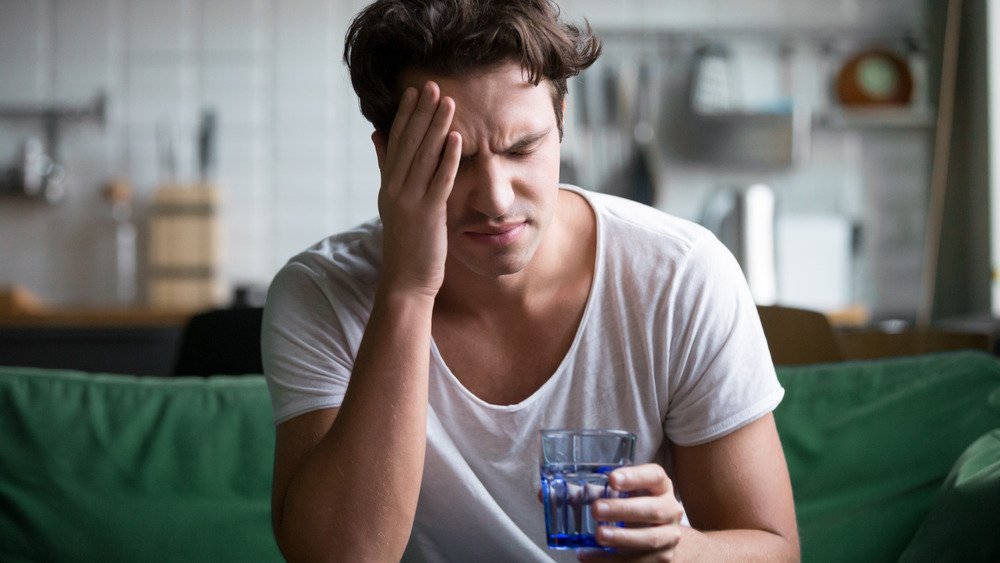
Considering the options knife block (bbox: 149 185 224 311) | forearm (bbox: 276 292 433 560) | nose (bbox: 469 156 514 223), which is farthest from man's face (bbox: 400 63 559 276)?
knife block (bbox: 149 185 224 311)

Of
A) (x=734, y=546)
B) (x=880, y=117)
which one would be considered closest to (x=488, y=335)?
(x=734, y=546)

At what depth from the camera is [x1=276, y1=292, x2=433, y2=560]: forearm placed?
4.50 feet

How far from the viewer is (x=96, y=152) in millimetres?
4531

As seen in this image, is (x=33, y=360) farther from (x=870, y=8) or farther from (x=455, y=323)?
(x=870, y=8)

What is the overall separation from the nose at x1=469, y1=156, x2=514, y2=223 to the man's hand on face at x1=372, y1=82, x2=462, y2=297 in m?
0.03

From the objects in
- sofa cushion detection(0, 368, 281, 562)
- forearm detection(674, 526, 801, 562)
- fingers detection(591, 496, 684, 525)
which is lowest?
sofa cushion detection(0, 368, 281, 562)

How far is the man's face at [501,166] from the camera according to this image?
1357 millimetres

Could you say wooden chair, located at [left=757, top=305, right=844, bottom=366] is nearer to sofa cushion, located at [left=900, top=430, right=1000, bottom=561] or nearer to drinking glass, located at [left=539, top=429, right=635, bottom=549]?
sofa cushion, located at [left=900, top=430, right=1000, bottom=561]

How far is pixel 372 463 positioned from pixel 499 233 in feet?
1.03

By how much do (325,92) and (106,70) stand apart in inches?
33.8

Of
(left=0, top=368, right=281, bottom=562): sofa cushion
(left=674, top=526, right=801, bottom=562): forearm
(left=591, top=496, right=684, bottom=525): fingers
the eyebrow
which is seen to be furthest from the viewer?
(left=0, top=368, right=281, bottom=562): sofa cushion

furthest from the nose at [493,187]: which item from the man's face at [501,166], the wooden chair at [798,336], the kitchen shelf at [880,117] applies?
the kitchen shelf at [880,117]

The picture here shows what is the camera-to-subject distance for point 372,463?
1.38 metres

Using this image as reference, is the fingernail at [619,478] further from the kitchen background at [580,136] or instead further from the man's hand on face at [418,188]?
the kitchen background at [580,136]
